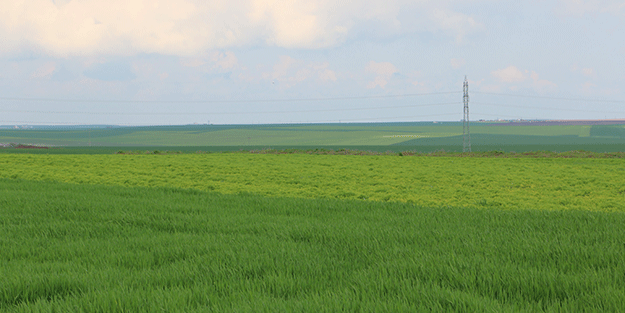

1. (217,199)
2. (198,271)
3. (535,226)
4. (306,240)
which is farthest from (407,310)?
(217,199)

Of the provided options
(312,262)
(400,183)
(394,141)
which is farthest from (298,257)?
(394,141)

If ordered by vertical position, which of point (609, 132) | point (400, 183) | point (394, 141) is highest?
point (609, 132)

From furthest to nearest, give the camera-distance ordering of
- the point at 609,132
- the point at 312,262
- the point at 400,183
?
the point at 609,132
the point at 400,183
the point at 312,262

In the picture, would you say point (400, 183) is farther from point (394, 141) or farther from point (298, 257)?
point (394, 141)

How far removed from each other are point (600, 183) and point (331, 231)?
647 inches

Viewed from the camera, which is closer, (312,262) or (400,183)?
(312,262)

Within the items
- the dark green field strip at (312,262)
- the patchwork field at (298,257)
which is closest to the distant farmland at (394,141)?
the patchwork field at (298,257)

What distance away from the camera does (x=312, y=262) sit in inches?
208

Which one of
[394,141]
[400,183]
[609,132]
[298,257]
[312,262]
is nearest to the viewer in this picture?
[312,262]

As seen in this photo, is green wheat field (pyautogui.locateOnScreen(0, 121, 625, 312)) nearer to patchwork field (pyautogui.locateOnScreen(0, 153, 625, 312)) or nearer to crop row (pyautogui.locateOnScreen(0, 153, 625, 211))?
patchwork field (pyautogui.locateOnScreen(0, 153, 625, 312))

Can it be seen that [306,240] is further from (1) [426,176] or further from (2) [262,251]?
(1) [426,176]

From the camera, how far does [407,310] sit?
3.62 meters

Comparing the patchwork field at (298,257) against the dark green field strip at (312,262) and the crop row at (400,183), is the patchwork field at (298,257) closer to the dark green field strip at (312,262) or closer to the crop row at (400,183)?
the dark green field strip at (312,262)

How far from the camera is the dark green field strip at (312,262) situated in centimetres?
395
